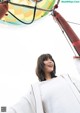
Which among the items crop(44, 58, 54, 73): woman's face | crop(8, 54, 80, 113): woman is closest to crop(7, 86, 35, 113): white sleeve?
crop(8, 54, 80, 113): woman

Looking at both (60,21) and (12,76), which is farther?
(12,76)

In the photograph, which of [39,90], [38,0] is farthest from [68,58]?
[39,90]

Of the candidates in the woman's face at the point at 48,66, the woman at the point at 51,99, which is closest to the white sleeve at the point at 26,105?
the woman at the point at 51,99

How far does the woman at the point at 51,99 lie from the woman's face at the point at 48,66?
0.16 feet

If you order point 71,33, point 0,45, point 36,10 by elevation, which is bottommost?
point 71,33

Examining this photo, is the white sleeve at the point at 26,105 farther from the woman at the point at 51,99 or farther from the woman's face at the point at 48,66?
the woman's face at the point at 48,66

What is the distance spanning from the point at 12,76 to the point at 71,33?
80 cm

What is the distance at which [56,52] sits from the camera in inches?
62.0

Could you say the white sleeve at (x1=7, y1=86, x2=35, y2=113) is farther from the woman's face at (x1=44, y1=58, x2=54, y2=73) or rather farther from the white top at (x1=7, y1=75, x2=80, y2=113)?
the woman's face at (x1=44, y1=58, x2=54, y2=73)

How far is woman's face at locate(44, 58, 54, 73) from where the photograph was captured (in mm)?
1096

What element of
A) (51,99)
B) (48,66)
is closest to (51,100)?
(51,99)

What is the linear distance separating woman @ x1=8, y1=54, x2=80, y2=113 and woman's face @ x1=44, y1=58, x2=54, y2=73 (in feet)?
0.16

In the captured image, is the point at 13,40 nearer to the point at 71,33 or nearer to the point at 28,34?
the point at 28,34

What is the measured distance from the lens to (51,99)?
1002 mm
